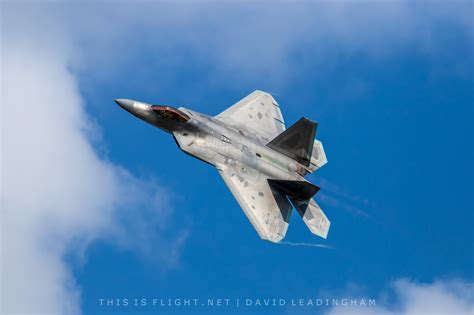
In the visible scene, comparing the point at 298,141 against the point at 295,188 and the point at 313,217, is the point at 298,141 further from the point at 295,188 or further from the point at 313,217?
the point at 313,217

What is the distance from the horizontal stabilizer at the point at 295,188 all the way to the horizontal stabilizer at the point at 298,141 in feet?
6.98

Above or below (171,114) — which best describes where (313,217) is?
below

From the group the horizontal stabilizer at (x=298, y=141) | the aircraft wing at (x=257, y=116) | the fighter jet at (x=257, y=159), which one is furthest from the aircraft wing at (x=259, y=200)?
the aircraft wing at (x=257, y=116)

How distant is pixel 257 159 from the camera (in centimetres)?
5416

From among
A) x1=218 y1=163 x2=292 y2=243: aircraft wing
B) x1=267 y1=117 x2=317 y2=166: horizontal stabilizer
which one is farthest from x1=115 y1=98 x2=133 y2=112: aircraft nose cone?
x1=267 y1=117 x2=317 y2=166: horizontal stabilizer

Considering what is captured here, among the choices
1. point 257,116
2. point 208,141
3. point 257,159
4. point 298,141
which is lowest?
point 257,159

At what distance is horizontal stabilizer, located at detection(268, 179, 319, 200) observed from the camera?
53.2m

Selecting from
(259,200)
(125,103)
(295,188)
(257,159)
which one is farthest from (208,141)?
(295,188)

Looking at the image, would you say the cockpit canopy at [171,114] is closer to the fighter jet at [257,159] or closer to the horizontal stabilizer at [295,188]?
the fighter jet at [257,159]

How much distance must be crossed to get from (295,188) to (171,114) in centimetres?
851

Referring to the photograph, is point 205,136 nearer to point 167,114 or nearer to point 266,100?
point 167,114

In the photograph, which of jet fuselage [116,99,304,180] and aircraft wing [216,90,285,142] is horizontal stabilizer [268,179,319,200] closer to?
jet fuselage [116,99,304,180]

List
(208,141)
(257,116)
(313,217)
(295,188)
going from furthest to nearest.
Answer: (257,116) < (313,217) < (208,141) < (295,188)

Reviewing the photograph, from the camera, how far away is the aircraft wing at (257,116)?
186 ft
